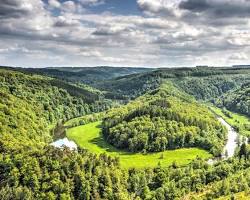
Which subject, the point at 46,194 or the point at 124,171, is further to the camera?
the point at 124,171

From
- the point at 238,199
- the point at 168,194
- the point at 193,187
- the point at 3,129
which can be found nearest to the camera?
the point at 238,199

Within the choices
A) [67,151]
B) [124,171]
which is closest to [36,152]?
[67,151]

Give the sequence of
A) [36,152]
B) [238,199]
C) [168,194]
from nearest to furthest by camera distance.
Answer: [238,199] → [168,194] → [36,152]

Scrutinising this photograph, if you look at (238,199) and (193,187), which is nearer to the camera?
(238,199)

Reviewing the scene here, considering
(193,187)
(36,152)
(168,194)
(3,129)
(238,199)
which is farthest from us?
(3,129)

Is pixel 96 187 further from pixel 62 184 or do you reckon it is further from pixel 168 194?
pixel 168 194

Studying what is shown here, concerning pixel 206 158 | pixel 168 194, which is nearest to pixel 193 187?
pixel 168 194

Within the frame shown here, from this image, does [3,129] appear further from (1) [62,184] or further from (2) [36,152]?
(1) [62,184]

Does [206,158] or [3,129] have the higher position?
[3,129]

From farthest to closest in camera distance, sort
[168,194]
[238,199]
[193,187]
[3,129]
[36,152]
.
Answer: [3,129]
[36,152]
[193,187]
[168,194]
[238,199]
